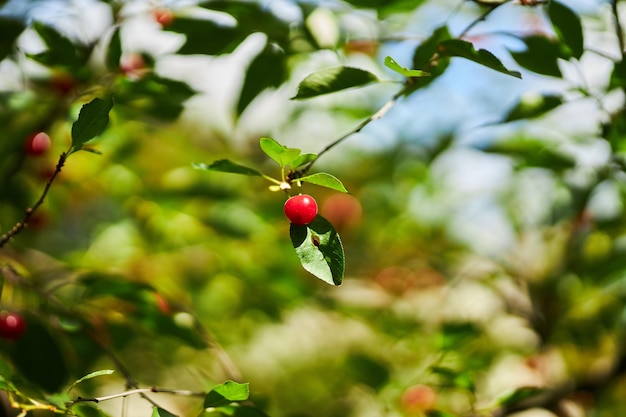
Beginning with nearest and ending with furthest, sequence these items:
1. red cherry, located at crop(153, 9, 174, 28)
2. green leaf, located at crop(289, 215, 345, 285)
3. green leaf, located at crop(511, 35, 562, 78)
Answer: green leaf, located at crop(289, 215, 345, 285)
green leaf, located at crop(511, 35, 562, 78)
red cherry, located at crop(153, 9, 174, 28)

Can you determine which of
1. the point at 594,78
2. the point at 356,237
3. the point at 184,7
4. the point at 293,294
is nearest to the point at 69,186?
the point at 293,294

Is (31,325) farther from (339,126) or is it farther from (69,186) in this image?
(339,126)

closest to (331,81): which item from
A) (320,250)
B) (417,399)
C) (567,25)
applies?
(320,250)

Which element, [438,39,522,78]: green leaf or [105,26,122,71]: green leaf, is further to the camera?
[105,26,122,71]: green leaf

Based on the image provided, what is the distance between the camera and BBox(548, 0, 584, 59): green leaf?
853 mm

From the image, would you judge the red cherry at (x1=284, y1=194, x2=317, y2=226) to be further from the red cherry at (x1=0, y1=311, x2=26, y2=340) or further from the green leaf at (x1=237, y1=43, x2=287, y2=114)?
the red cherry at (x1=0, y1=311, x2=26, y2=340)

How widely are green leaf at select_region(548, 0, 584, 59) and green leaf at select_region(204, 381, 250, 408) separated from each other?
656 mm

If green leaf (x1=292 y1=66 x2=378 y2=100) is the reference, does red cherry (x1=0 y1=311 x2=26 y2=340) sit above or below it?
below

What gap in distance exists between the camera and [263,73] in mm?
1005

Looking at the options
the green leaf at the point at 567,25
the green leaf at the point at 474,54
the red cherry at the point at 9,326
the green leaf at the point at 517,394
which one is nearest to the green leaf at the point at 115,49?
the red cherry at the point at 9,326

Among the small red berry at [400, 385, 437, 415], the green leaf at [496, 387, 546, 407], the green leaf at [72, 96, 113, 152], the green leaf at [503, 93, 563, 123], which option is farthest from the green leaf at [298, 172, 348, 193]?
the small red berry at [400, 385, 437, 415]

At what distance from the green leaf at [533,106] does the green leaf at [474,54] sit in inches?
9.8

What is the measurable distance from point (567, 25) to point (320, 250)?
52 centimetres

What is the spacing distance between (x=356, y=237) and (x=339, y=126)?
18.3 inches
